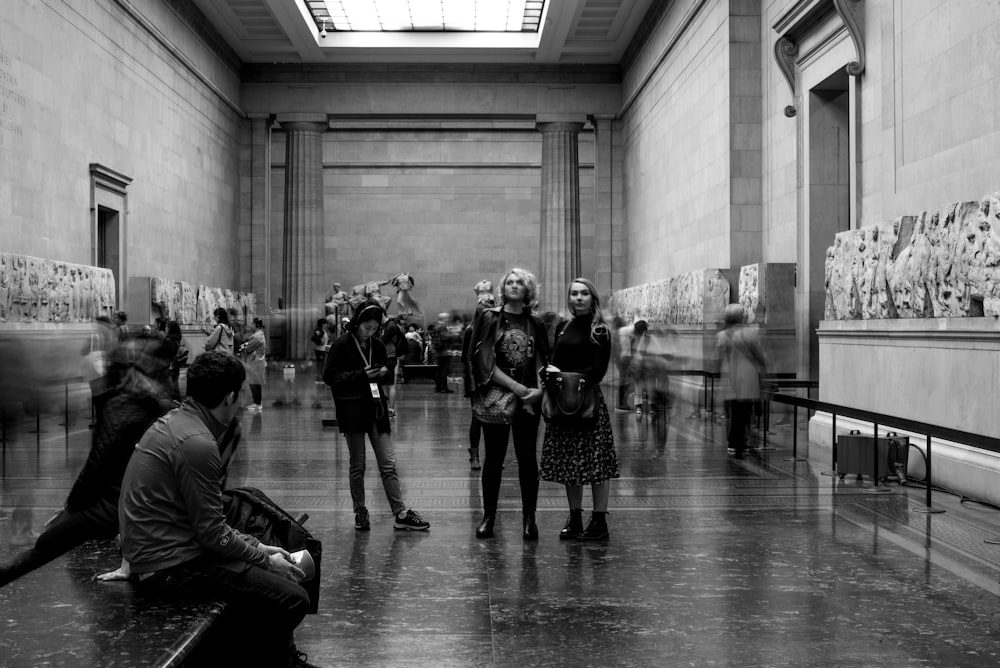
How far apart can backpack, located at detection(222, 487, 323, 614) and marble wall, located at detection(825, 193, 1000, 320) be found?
5962mm

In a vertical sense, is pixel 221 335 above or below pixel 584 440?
above

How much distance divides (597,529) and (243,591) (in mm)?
3259

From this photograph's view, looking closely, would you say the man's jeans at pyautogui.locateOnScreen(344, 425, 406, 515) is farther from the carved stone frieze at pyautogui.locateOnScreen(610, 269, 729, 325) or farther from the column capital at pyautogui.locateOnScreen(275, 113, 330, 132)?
the column capital at pyautogui.locateOnScreen(275, 113, 330, 132)

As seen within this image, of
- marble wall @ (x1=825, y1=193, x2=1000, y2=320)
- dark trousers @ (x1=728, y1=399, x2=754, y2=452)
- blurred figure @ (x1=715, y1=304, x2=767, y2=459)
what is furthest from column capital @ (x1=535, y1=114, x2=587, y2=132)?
dark trousers @ (x1=728, y1=399, x2=754, y2=452)

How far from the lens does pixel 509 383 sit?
21.2 ft

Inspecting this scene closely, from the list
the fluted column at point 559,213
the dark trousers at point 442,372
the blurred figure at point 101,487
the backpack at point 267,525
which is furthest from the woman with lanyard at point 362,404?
the fluted column at point 559,213

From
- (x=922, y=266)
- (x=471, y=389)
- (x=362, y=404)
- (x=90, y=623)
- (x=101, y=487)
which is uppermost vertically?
(x=922, y=266)

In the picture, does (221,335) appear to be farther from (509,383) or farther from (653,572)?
(653,572)

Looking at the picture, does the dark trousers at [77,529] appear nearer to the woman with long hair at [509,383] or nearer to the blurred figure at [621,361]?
the woman with long hair at [509,383]

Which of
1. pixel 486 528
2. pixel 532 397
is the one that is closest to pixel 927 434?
pixel 532 397

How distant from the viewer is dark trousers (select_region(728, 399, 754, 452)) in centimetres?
1077

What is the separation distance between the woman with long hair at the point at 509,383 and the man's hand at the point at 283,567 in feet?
8.60

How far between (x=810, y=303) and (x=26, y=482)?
10849 millimetres

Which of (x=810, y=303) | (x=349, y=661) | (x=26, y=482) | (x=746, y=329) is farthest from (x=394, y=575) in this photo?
(x=810, y=303)
